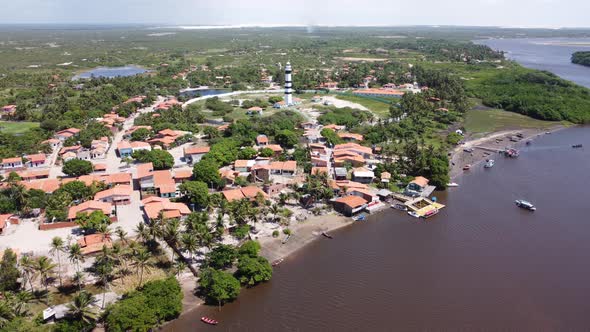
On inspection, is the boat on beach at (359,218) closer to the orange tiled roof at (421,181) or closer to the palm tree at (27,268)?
the orange tiled roof at (421,181)

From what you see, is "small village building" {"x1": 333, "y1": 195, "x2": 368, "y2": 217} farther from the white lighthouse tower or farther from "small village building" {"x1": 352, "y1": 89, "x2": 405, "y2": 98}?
"small village building" {"x1": 352, "y1": 89, "x2": 405, "y2": 98}

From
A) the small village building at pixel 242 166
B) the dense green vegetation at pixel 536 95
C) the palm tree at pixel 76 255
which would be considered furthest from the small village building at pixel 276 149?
the dense green vegetation at pixel 536 95

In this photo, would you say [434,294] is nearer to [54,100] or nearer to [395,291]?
[395,291]

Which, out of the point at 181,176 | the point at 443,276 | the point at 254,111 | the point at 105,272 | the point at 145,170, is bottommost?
the point at 443,276

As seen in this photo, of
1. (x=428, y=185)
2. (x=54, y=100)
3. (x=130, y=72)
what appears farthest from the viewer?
(x=130, y=72)

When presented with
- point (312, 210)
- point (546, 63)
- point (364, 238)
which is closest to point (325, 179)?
point (312, 210)

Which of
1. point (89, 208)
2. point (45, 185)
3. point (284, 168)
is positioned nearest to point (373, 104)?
point (284, 168)

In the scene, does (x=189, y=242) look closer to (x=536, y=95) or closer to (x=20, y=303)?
(x=20, y=303)
